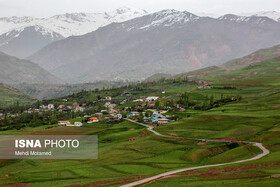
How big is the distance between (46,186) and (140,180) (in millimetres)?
16920

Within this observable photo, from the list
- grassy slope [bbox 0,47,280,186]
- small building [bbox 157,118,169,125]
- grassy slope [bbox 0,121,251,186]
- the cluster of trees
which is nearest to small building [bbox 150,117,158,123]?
small building [bbox 157,118,169,125]

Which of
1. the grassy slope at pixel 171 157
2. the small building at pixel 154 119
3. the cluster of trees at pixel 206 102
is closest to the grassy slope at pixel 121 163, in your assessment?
the grassy slope at pixel 171 157

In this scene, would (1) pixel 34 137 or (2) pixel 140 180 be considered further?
(1) pixel 34 137

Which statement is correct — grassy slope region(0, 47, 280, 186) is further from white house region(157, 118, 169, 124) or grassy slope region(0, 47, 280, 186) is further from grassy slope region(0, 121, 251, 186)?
white house region(157, 118, 169, 124)

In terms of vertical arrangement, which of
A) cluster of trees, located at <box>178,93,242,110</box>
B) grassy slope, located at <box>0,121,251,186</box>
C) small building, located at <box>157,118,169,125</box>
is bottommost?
grassy slope, located at <box>0,121,251,186</box>

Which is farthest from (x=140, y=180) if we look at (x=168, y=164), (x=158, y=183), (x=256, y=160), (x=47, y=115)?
(x=47, y=115)

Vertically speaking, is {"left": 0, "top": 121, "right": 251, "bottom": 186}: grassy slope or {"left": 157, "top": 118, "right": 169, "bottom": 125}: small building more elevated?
{"left": 157, "top": 118, "right": 169, "bottom": 125}: small building

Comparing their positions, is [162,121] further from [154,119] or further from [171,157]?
[171,157]

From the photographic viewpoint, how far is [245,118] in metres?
126

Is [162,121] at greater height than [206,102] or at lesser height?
lesser

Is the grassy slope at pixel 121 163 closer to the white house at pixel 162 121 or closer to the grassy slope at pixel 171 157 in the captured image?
the grassy slope at pixel 171 157

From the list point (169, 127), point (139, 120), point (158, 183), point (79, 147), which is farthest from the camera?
point (139, 120)

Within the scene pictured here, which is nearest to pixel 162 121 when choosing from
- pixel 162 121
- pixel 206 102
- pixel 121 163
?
pixel 162 121

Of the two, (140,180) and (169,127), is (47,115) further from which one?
(140,180)
